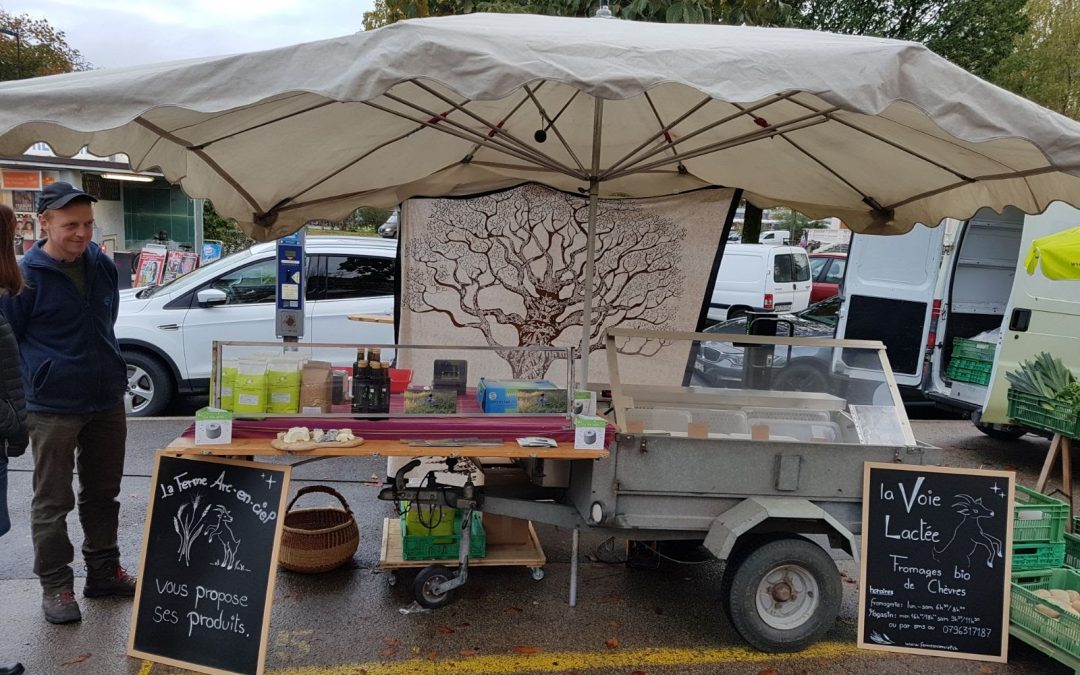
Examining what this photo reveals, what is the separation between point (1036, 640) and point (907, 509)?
32.3 inches

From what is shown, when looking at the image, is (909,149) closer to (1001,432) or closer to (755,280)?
(1001,432)

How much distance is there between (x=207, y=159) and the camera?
408cm

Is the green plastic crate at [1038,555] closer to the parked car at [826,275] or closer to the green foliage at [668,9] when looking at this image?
the green foliage at [668,9]

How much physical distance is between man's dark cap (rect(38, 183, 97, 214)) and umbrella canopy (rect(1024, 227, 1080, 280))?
6.15m

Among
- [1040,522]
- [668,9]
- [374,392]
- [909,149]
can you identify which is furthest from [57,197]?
[668,9]

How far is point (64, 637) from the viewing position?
3578mm

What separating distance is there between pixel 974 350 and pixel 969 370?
0.20 meters

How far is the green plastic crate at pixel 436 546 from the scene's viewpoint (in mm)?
4230

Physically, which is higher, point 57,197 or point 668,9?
point 668,9

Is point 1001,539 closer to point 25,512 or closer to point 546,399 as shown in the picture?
point 546,399

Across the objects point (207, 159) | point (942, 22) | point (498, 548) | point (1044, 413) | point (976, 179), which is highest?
point (942, 22)

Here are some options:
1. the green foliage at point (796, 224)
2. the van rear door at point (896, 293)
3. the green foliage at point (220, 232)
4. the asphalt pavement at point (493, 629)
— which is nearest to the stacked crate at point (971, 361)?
the van rear door at point (896, 293)

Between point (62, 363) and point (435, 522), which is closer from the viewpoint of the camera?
point (62, 363)

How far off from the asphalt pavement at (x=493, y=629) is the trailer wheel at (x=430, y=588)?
141mm
